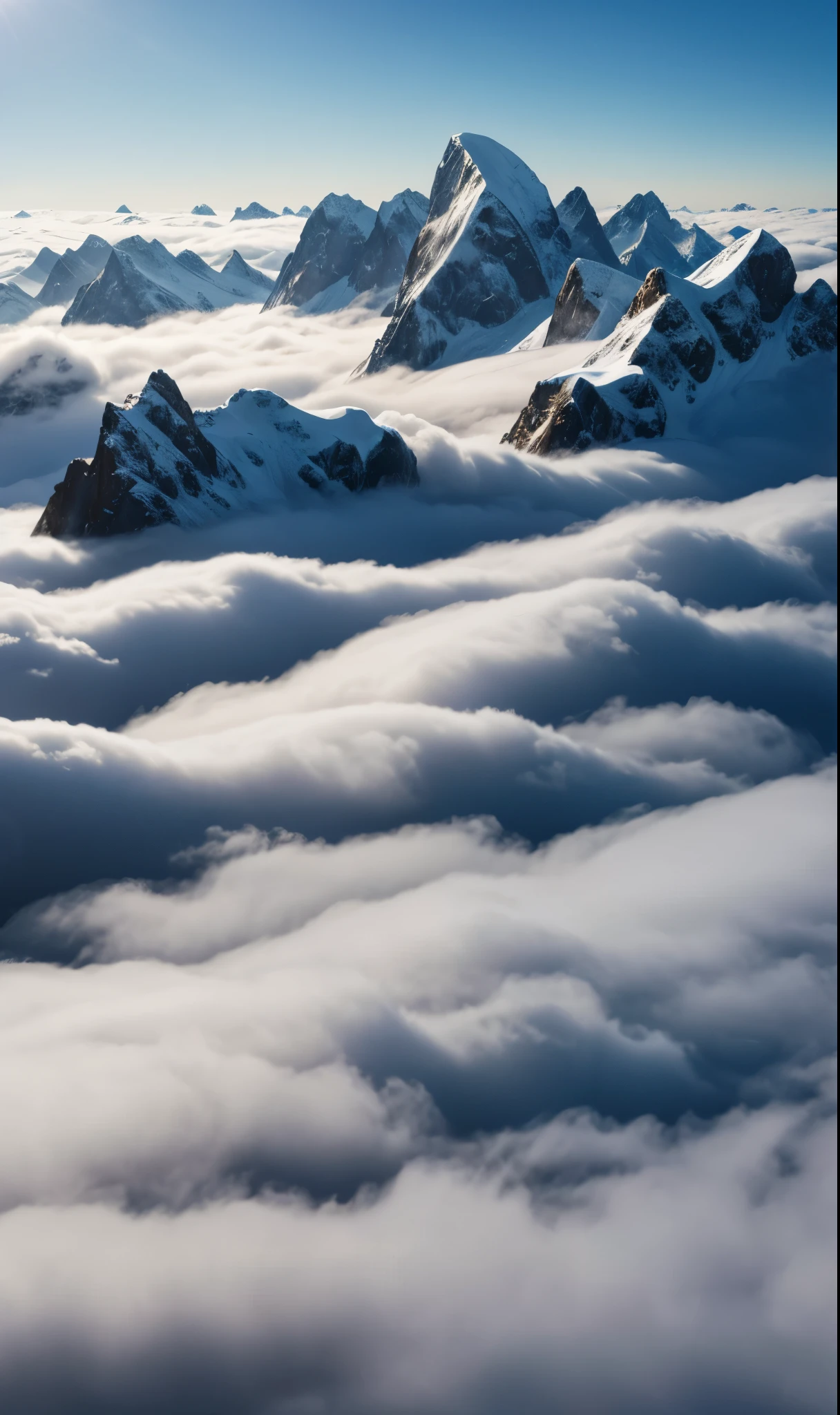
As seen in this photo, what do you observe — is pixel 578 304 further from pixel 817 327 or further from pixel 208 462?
pixel 208 462

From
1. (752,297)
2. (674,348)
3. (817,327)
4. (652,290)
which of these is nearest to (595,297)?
(752,297)

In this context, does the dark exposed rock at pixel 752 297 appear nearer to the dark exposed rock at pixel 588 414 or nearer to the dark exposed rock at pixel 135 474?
the dark exposed rock at pixel 588 414

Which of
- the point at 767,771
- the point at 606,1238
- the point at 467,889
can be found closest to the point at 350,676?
the point at 467,889

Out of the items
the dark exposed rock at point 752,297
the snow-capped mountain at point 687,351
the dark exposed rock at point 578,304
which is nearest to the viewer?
the snow-capped mountain at point 687,351

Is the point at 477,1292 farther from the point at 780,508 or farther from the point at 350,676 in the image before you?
the point at 780,508

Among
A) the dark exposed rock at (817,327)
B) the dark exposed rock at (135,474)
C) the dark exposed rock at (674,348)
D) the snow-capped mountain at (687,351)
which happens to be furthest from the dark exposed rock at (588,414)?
the dark exposed rock at (135,474)

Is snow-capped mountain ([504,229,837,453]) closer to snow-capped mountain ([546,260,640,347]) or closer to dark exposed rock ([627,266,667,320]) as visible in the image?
dark exposed rock ([627,266,667,320])
